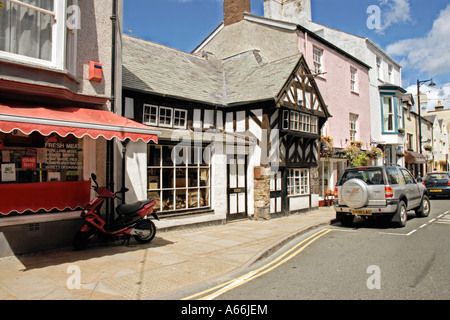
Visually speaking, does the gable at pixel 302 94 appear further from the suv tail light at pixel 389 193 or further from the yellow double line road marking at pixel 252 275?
the yellow double line road marking at pixel 252 275

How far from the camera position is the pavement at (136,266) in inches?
185

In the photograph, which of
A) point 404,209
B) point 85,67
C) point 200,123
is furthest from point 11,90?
point 404,209

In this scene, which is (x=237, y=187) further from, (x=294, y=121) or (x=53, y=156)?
(x=53, y=156)

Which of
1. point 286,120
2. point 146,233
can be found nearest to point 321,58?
point 286,120

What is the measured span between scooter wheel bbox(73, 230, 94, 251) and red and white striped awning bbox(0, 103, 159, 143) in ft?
7.30

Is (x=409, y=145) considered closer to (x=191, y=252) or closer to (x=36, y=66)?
(x=191, y=252)

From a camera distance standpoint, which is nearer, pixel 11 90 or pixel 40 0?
pixel 11 90

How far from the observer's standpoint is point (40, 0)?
6.70 metres

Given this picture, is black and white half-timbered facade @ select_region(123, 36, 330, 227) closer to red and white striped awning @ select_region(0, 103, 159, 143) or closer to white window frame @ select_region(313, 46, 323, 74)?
red and white striped awning @ select_region(0, 103, 159, 143)

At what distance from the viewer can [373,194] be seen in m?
9.86

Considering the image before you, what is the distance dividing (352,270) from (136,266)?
391 cm

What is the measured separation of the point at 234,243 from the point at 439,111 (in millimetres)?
58423

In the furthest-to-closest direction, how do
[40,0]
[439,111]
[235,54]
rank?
A: [439,111]
[235,54]
[40,0]

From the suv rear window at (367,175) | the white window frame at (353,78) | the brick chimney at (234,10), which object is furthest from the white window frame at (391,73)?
the suv rear window at (367,175)
